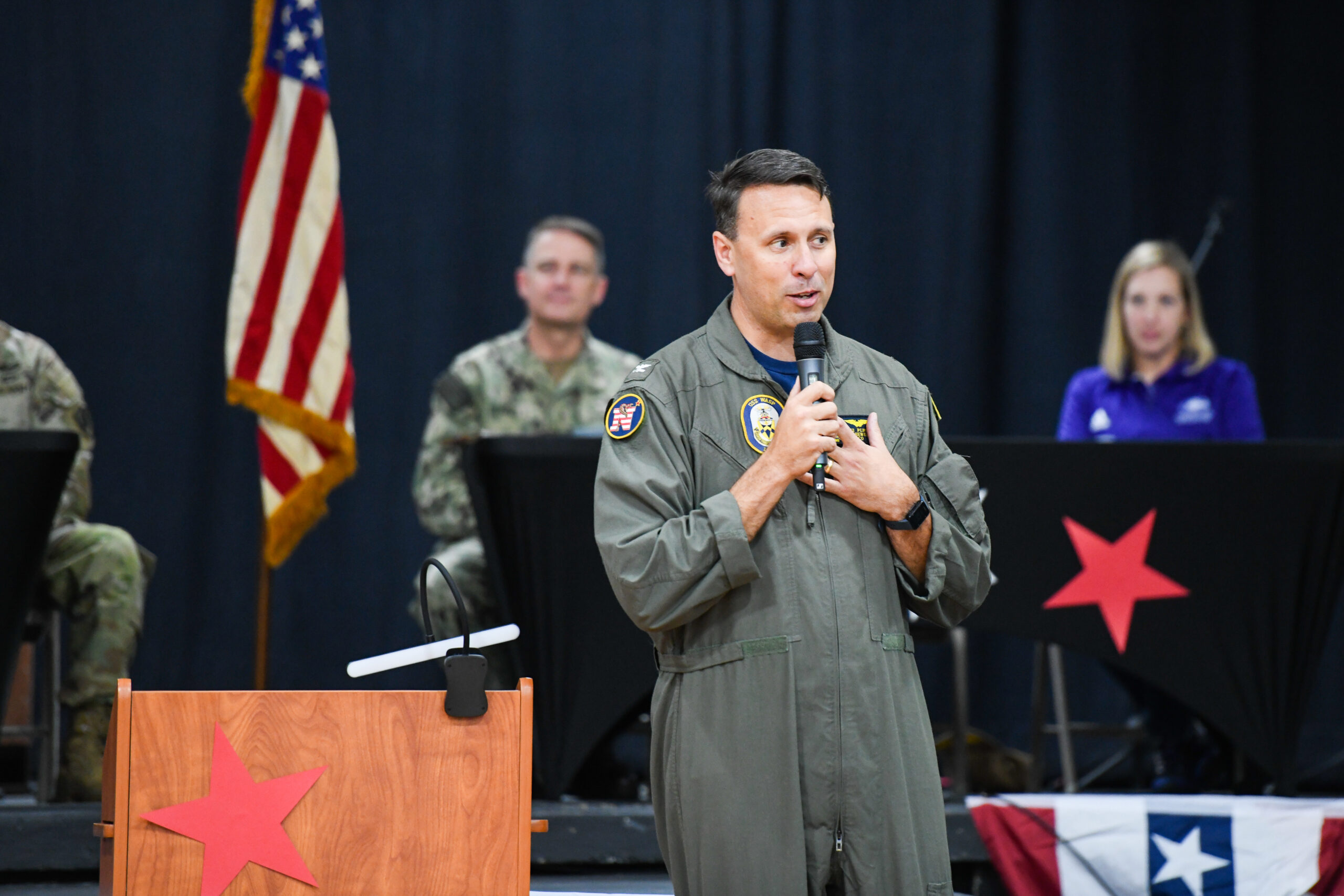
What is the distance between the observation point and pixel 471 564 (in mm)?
3609

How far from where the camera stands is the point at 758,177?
187 centimetres

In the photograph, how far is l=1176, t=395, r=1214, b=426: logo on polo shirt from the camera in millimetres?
3932

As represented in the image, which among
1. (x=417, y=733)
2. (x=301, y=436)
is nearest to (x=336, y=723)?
(x=417, y=733)

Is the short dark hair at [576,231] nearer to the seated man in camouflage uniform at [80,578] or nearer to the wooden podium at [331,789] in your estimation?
the seated man in camouflage uniform at [80,578]

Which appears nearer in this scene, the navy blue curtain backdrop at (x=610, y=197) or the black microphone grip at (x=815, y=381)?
the black microphone grip at (x=815, y=381)

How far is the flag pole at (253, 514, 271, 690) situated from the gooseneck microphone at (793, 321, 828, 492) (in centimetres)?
210

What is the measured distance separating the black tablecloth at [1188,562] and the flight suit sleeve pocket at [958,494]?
1.36 meters

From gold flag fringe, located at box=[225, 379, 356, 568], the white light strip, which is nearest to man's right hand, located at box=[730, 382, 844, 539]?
the white light strip

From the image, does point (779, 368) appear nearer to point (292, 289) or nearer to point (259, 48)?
point (292, 289)

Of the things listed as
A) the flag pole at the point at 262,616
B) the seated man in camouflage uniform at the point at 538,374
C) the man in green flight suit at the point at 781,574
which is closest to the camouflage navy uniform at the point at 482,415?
the seated man in camouflage uniform at the point at 538,374

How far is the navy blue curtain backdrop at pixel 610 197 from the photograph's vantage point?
15.9 ft

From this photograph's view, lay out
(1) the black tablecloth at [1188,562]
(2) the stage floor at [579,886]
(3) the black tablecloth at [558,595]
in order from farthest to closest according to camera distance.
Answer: (1) the black tablecloth at [1188,562], (3) the black tablecloth at [558,595], (2) the stage floor at [579,886]

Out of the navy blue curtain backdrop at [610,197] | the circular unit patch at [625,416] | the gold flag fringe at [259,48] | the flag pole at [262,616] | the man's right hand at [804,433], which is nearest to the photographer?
the man's right hand at [804,433]

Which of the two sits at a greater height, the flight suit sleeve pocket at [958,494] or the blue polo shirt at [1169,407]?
the blue polo shirt at [1169,407]
